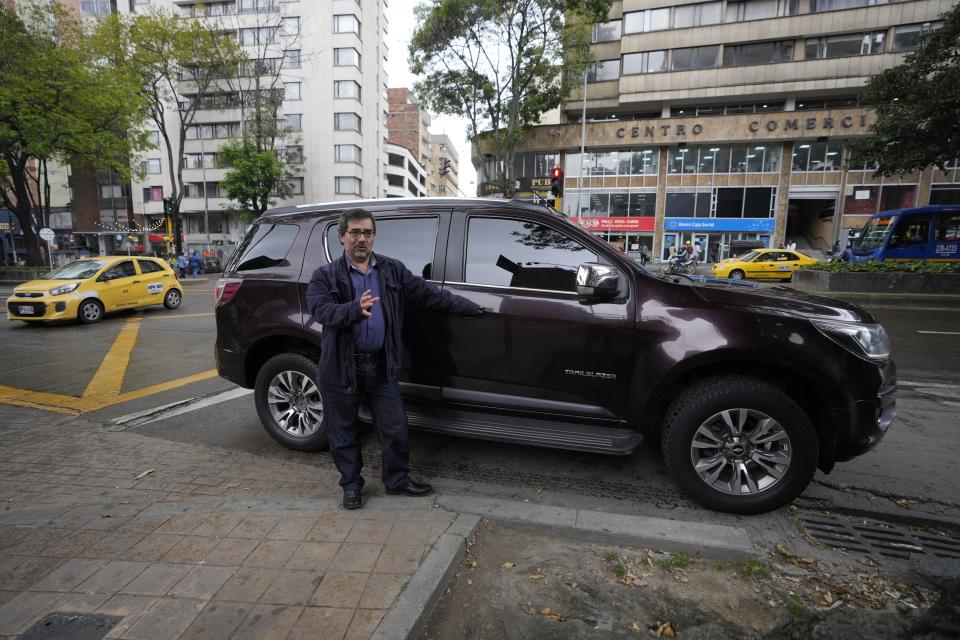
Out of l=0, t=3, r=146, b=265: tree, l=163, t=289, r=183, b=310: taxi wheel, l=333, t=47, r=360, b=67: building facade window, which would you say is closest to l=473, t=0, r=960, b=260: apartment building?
l=333, t=47, r=360, b=67: building facade window

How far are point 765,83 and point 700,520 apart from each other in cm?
4019

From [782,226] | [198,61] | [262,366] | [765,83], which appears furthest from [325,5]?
[262,366]

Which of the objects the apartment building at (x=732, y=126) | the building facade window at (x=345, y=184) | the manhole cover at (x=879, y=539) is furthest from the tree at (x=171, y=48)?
the manhole cover at (x=879, y=539)

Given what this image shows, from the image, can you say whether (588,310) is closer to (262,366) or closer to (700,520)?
(700,520)

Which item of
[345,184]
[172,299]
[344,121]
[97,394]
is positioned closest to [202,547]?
[97,394]

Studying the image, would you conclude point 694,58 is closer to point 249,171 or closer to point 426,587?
point 249,171

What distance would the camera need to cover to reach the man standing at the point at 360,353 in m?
2.92

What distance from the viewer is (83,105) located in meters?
22.3

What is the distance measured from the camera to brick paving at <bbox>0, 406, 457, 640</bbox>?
2.06m

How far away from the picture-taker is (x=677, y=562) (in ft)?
8.35

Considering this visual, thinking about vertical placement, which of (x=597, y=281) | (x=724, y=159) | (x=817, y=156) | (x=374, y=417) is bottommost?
(x=374, y=417)

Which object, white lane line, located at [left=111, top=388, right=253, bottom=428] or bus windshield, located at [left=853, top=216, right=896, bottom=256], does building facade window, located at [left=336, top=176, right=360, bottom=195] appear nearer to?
bus windshield, located at [left=853, top=216, right=896, bottom=256]

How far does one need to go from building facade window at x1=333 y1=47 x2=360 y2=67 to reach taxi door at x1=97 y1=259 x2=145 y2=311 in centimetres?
3704

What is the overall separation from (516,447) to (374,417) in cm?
148
